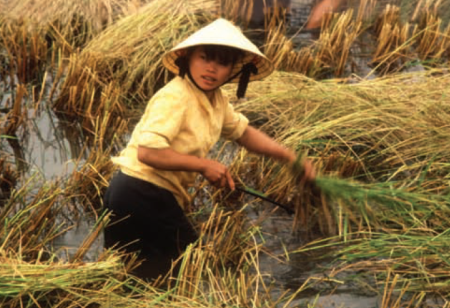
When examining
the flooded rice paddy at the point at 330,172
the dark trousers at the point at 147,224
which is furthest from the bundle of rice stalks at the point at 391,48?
the dark trousers at the point at 147,224

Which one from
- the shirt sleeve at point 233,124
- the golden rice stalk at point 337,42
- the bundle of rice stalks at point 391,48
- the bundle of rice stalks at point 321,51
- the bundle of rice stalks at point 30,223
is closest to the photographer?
the bundle of rice stalks at point 30,223

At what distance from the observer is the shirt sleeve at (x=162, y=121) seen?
300 cm

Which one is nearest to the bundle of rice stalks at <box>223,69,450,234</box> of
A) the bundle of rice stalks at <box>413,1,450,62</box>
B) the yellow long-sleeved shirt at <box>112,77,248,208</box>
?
the yellow long-sleeved shirt at <box>112,77,248,208</box>

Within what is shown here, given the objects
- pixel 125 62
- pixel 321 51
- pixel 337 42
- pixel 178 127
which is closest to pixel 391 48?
pixel 337 42

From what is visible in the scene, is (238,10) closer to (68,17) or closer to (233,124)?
(68,17)

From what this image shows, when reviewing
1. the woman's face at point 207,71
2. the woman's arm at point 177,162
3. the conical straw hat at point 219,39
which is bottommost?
the woman's arm at point 177,162

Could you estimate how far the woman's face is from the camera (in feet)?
10.2

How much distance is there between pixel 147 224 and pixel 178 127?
1.45ft

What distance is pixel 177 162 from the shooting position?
303cm

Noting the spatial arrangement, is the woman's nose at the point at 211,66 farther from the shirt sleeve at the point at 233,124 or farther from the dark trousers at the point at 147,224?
the dark trousers at the point at 147,224

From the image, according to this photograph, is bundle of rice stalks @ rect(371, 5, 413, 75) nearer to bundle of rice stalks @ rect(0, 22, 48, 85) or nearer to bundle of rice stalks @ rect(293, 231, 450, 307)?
bundle of rice stalks @ rect(0, 22, 48, 85)

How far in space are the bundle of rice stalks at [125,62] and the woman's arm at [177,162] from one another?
164cm

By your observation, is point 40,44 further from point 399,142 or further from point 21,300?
point 21,300

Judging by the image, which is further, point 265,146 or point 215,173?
point 265,146
